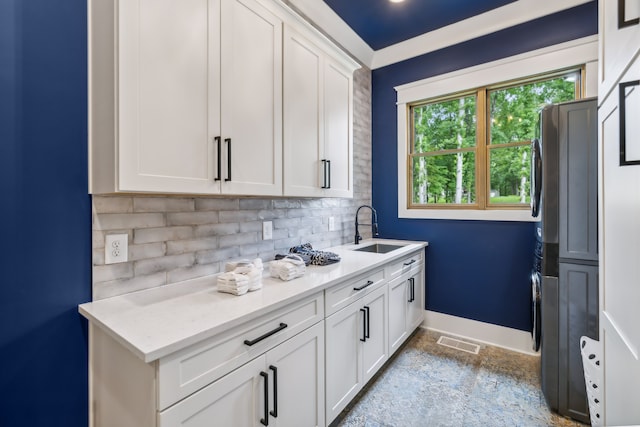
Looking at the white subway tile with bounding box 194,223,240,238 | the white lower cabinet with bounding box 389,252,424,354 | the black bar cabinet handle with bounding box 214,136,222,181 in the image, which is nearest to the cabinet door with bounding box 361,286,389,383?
the white lower cabinet with bounding box 389,252,424,354

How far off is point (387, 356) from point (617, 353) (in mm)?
1550

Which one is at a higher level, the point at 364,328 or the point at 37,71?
the point at 37,71

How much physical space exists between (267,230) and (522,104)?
2.46 m

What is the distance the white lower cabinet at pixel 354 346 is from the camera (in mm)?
1638

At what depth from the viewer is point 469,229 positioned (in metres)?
2.84

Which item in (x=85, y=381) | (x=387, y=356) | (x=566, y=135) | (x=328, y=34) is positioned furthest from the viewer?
(x=328, y=34)

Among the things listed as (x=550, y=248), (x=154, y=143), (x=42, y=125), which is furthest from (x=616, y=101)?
(x=42, y=125)

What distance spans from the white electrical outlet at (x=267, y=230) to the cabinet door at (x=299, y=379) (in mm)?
767

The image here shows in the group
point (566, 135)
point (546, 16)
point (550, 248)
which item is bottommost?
point (550, 248)

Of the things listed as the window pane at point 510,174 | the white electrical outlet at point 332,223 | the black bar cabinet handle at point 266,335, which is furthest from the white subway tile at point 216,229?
the window pane at point 510,174

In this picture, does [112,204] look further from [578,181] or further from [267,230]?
[578,181]

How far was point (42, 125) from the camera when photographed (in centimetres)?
118

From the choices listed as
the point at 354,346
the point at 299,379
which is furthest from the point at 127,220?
the point at 354,346

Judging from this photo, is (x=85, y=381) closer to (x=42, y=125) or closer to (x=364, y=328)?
(x=42, y=125)
